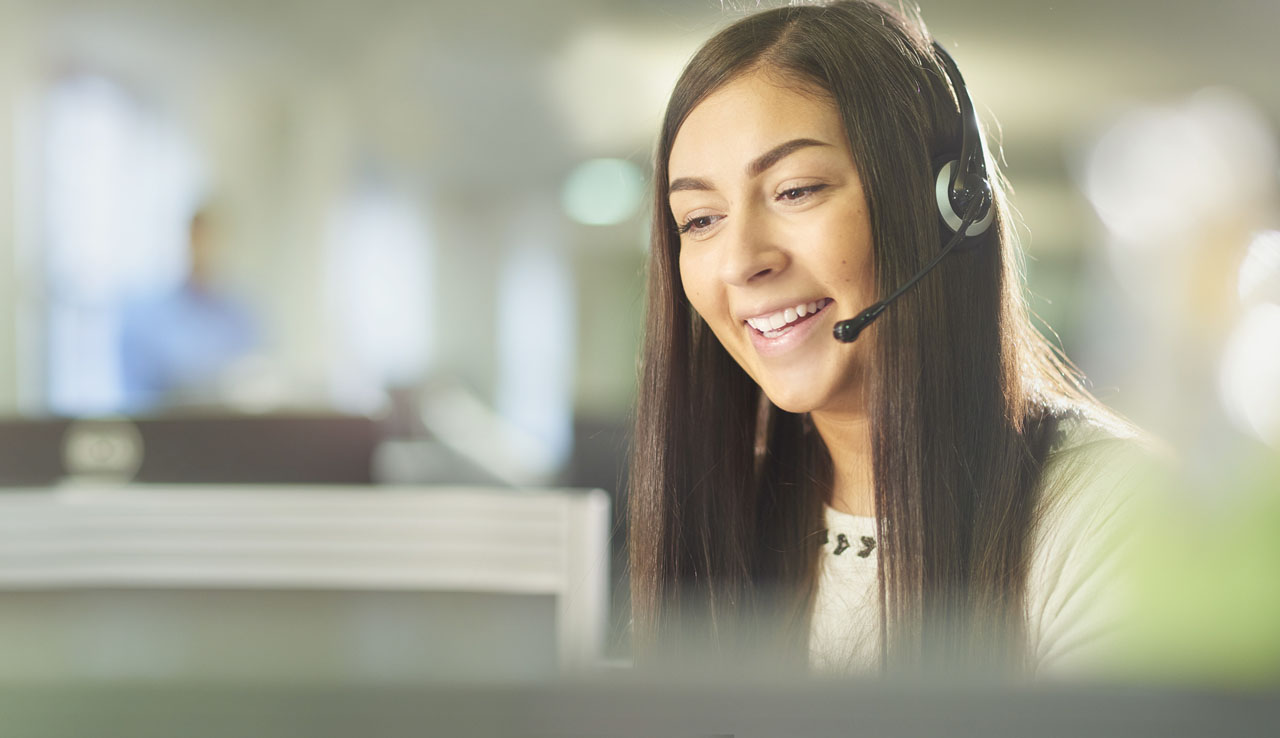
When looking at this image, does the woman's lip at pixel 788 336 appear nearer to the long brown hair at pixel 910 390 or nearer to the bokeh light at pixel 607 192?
the long brown hair at pixel 910 390

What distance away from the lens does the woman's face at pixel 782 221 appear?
58cm

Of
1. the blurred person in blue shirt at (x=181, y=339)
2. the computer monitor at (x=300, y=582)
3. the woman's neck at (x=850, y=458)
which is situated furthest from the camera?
the blurred person in blue shirt at (x=181, y=339)

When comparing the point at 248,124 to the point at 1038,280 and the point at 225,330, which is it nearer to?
the point at 225,330

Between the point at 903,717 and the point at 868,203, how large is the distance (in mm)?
348

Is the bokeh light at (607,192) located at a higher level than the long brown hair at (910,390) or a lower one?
higher

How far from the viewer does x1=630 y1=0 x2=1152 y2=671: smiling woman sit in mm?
537

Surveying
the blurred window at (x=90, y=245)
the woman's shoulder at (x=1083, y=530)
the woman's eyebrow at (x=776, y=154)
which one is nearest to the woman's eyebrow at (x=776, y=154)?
the woman's eyebrow at (x=776, y=154)

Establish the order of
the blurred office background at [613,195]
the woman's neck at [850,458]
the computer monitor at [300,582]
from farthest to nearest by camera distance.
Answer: the woman's neck at [850,458] → the blurred office background at [613,195] → the computer monitor at [300,582]

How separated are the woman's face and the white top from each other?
124mm

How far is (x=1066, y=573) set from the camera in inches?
20.7

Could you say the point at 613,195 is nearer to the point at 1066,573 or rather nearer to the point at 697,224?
the point at 697,224

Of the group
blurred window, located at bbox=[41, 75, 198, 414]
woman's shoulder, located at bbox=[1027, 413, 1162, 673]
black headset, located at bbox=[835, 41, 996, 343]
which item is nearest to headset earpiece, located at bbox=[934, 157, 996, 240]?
black headset, located at bbox=[835, 41, 996, 343]

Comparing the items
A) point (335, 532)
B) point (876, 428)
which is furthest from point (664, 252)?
point (335, 532)

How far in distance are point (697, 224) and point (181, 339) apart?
134 cm
